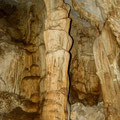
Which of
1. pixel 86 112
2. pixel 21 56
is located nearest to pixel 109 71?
pixel 86 112

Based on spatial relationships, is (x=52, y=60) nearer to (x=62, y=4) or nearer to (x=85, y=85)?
(x=62, y=4)

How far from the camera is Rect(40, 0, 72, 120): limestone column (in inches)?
186

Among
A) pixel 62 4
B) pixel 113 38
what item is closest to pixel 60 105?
pixel 113 38

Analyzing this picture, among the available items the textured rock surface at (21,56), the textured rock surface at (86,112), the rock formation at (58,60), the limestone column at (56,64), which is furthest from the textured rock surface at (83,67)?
the limestone column at (56,64)

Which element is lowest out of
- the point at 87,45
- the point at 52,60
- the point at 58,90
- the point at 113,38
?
the point at 58,90

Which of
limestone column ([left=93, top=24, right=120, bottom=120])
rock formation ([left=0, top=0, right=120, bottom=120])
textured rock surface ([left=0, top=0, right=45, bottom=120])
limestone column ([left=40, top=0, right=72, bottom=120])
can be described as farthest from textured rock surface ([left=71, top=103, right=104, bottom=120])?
textured rock surface ([left=0, top=0, right=45, bottom=120])

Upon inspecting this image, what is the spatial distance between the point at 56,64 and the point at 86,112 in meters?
1.94

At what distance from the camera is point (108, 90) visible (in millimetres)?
5328

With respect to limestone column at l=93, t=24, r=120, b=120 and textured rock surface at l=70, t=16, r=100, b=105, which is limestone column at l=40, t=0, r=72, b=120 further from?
textured rock surface at l=70, t=16, r=100, b=105

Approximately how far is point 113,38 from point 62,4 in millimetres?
1965

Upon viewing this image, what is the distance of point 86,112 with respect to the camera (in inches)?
227

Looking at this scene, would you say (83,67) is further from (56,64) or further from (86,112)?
(56,64)

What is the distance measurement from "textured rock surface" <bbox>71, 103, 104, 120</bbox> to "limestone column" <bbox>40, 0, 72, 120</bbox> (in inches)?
34.8

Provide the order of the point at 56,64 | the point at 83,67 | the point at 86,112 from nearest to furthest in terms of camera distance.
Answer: the point at 56,64
the point at 86,112
the point at 83,67
